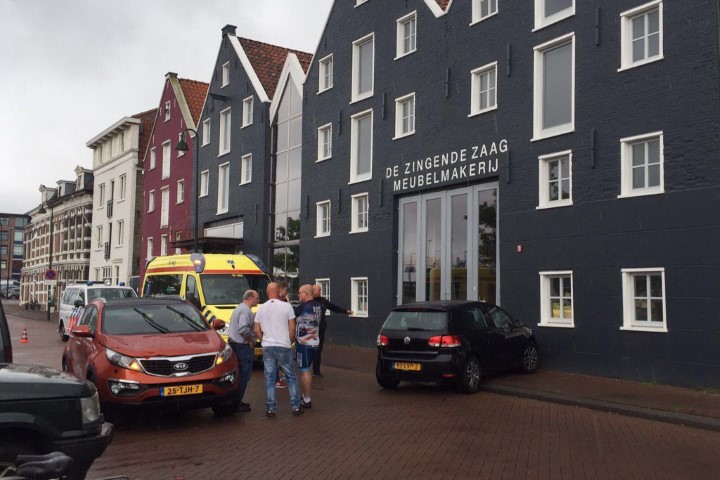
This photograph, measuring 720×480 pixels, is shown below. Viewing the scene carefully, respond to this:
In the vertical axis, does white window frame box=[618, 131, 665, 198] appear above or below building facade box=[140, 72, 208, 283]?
below

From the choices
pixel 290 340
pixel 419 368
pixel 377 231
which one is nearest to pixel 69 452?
pixel 290 340

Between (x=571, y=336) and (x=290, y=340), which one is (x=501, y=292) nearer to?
(x=571, y=336)

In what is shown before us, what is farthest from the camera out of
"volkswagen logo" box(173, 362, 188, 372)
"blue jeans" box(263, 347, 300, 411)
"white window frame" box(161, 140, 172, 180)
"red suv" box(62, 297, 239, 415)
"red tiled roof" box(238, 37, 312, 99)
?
"white window frame" box(161, 140, 172, 180)

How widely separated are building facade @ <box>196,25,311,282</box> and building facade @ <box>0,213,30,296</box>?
337ft

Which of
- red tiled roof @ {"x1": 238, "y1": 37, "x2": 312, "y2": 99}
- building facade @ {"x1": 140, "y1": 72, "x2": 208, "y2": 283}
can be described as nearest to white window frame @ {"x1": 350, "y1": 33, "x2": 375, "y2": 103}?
red tiled roof @ {"x1": 238, "y1": 37, "x2": 312, "y2": 99}

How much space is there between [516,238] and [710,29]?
599 centimetres

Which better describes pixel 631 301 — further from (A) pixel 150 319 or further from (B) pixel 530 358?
(A) pixel 150 319

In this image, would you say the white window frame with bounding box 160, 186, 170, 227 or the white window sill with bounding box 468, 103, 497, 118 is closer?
the white window sill with bounding box 468, 103, 497, 118

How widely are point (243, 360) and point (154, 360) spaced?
5.48 ft

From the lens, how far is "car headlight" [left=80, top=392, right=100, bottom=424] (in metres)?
5.55

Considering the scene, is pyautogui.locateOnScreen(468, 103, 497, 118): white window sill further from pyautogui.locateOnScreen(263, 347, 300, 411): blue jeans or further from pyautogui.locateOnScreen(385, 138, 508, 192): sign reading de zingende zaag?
pyautogui.locateOnScreen(263, 347, 300, 411): blue jeans

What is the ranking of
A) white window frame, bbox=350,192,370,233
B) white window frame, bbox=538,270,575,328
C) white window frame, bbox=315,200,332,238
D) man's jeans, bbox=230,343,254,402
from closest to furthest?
man's jeans, bbox=230,343,254,402 < white window frame, bbox=538,270,575,328 < white window frame, bbox=350,192,370,233 < white window frame, bbox=315,200,332,238

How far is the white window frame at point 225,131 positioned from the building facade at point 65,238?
806 inches

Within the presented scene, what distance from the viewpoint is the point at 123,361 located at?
29.8 feet
